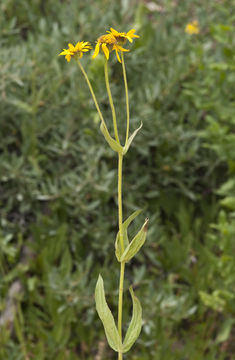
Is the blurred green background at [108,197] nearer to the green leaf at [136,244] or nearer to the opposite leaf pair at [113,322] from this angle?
the opposite leaf pair at [113,322]

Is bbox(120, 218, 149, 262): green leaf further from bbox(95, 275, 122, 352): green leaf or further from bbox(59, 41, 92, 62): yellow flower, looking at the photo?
bbox(59, 41, 92, 62): yellow flower

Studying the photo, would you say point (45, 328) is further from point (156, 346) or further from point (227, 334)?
point (227, 334)

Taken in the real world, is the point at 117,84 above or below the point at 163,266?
above

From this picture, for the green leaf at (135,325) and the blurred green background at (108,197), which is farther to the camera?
the blurred green background at (108,197)

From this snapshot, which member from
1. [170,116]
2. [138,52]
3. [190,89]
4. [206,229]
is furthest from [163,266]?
[138,52]

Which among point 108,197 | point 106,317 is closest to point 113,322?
point 106,317

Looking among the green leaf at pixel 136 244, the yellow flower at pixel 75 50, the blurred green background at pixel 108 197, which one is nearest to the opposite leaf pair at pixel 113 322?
the green leaf at pixel 136 244

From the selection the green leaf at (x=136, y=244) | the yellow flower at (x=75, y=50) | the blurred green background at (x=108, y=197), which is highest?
the yellow flower at (x=75, y=50)

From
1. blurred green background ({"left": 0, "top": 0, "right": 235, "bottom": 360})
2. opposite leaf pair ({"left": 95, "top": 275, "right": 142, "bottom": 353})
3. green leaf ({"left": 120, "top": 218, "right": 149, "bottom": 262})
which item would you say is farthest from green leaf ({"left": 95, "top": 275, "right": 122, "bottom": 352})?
blurred green background ({"left": 0, "top": 0, "right": 235, "bottom": 360})

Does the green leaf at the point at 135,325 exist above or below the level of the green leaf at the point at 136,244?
below
